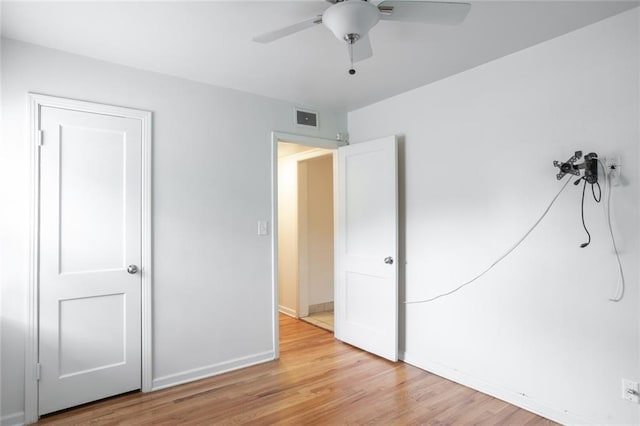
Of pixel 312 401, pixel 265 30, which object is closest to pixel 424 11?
pixel 265 30

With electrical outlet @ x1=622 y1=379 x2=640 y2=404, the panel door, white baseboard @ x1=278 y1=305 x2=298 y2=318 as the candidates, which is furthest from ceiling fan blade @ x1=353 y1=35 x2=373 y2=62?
white baseboard @ x1=278 y1=305 x2=298 y2=318

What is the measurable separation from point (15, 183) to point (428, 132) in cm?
299

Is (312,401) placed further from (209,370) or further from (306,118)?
(306,118)

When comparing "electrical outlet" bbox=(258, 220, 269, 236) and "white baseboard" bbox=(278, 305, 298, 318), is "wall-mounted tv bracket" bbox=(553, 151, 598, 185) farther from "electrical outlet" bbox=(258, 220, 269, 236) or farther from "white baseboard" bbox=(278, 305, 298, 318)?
"white baseboard" bbox=(278, 305, 298, 318)

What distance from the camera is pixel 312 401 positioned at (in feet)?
8.67

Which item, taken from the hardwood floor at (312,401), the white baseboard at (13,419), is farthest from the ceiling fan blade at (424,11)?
the white baseboard at (13,419)

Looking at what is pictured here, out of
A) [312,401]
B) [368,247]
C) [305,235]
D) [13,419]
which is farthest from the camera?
[305,235]

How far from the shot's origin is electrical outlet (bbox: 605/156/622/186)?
2125 mm

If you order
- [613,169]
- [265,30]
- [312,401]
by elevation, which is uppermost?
[265,30]

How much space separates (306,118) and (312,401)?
8.14ft

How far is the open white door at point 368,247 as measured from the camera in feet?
10.9

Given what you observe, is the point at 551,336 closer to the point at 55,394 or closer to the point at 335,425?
the point at 335,425

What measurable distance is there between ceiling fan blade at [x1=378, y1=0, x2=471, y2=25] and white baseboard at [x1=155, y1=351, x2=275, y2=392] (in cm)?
281

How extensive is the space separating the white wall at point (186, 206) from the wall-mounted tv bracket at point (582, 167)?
2.26m
